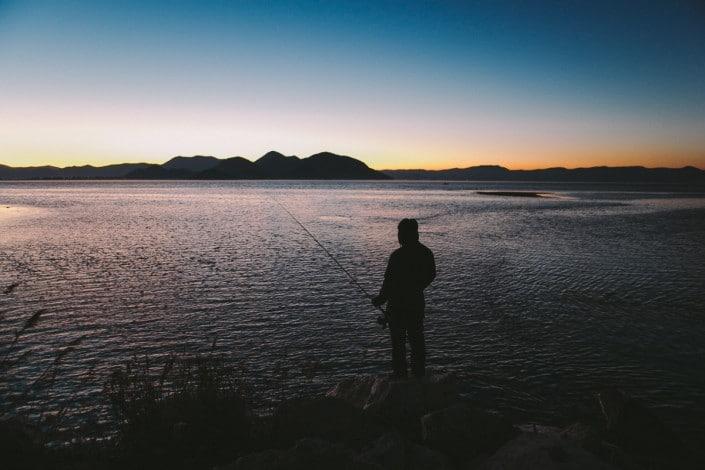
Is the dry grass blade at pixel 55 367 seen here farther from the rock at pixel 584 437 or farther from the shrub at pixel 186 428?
the rock at pixel 584 437

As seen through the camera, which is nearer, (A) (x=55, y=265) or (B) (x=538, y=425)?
(B) (x=538, y=425)

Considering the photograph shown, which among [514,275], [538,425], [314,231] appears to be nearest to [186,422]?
[538,425]

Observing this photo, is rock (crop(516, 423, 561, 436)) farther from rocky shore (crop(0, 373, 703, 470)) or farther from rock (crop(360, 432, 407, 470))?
rock (crop(360, 432, 407, 470))

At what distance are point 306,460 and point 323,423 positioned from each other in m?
1.75

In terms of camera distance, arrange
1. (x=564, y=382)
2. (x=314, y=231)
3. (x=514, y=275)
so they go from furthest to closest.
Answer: (x=314, y=231) → (x=514, y=275) → (x=564, y=382)

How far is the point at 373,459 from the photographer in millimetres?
5035

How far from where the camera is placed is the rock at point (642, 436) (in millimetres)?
6211

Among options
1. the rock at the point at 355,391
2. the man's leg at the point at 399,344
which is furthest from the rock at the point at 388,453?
the man's leg at the point at 399,344

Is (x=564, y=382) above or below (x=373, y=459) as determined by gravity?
below

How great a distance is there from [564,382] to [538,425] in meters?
2.19

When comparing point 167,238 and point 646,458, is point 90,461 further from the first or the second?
point 167,238

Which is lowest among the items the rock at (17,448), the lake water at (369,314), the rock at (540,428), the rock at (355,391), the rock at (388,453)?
the lake water at (369,314)

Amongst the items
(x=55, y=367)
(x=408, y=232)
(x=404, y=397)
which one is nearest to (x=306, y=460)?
(x=404, y=397)

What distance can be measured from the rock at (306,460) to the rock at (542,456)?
4.74ft
